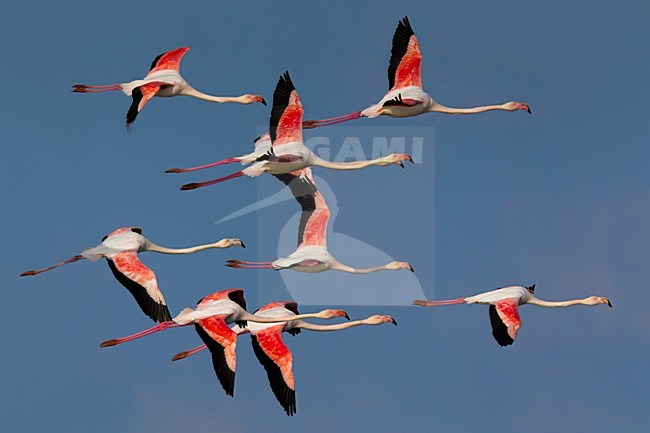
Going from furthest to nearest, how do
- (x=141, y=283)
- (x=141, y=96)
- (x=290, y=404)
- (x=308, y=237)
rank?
(x=308, y=237) < (x=141, y=96) < (x=141, y=283) < (x=290, y=404)

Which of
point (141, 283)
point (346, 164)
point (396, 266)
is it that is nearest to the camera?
point (141, 283)

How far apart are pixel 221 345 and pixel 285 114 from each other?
5.17 meters

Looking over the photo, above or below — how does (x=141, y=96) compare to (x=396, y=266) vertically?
above

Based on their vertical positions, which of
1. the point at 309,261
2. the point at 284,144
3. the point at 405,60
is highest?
the point at 405,60

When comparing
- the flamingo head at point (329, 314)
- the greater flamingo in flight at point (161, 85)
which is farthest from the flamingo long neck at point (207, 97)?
the flamingo head at point (329, 314)

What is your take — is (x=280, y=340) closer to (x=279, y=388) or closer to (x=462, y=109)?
(x=279, y=388)

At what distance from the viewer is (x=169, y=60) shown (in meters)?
49.4

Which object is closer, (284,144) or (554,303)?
(284,144)

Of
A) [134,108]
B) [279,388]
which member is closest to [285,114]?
[134,108]

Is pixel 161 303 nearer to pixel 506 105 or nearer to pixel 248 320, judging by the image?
pixel 248 320

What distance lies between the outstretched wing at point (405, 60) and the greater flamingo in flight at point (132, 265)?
6716mm

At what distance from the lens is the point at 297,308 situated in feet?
161

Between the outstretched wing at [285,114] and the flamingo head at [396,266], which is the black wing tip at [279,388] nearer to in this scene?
the outstretched wing at [285,114]

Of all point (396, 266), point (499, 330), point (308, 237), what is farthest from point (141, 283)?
point (499, 330)
